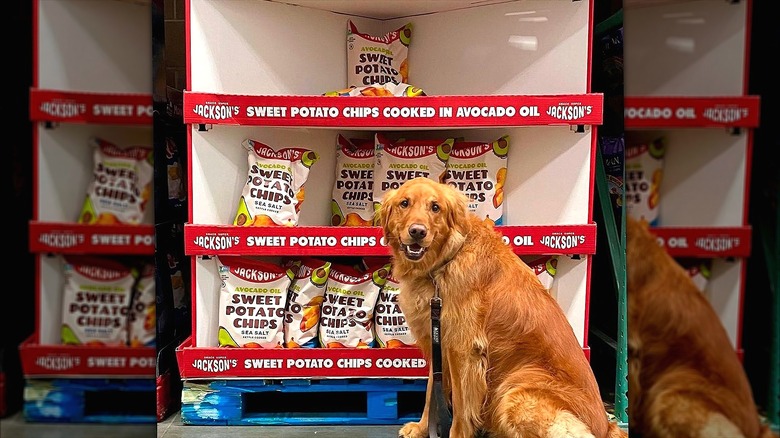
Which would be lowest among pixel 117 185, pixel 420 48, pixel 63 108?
pixel 117 185

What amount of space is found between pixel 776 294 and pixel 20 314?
82.7 inches

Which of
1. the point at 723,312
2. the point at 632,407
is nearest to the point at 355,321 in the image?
the point at 632,407

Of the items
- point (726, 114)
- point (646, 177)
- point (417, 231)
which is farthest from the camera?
point (417, 231)

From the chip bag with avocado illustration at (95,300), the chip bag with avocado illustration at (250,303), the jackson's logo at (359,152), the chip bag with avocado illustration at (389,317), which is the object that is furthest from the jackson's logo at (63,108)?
the chip bag with avocado illustration at (389,317)

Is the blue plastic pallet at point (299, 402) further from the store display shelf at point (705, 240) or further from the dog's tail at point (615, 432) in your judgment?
the store display shelf at point (705, 240)

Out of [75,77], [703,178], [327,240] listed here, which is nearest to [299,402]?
[327,240]

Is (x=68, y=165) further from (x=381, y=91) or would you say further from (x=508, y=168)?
(x=508, y=168)

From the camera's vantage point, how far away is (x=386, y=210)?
6.42ft

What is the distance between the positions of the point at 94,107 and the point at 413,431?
A: 5.18 feet

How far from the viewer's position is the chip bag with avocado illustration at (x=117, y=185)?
82.5 inches

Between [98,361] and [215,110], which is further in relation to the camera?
[98,361]

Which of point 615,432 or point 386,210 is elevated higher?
point 386,210

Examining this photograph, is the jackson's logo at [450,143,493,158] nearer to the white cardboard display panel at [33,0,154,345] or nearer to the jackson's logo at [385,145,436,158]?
the jackson's logo at [385,145,436,158]

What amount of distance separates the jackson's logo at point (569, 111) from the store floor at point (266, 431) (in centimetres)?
126
